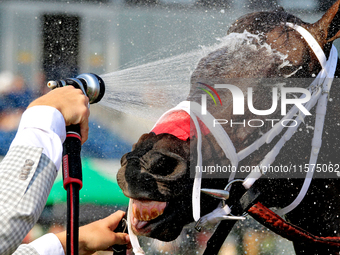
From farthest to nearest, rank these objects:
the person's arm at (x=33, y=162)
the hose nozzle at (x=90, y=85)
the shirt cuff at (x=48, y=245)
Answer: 1. the shirt cuff at (x=48, y=245)
2. the hose nozzle at (x=90, y=85)
3. the person's arm at (x=33, y=162)

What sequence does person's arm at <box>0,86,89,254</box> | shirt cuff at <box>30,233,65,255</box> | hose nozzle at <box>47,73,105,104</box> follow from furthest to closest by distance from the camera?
shirt cuff at <box>30,233,65,255</box>
hose nozzle at <box>47,73,105,104</box>
person's arm at <box>0,86,89,254</box>

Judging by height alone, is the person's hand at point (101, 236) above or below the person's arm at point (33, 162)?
below

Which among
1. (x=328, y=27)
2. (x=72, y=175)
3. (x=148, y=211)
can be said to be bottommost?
(x=148, y=211)

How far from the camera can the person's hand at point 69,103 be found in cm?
46

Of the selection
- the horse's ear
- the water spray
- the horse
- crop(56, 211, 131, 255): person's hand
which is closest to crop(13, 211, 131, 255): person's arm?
crop(56, 211, 131, 255): person's hand

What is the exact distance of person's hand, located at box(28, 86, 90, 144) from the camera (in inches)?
17.9

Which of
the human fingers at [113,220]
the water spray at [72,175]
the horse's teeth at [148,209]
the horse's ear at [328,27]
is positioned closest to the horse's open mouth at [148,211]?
the horse's teeth at [148,209]

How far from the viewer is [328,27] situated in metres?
0.66

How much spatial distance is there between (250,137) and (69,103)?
37 cm

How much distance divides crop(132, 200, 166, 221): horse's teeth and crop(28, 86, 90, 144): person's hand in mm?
185

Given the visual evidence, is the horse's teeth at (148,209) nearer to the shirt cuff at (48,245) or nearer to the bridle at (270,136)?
the bridle at (270,136)

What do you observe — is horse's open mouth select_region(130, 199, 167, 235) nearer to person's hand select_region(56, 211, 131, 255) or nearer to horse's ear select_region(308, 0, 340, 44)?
person's hand select_region(56, 211, 131, 255)

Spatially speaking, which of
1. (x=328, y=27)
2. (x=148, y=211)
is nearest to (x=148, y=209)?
(x=148, y=211)

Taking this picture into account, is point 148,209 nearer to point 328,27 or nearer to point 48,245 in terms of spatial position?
point 48,245
